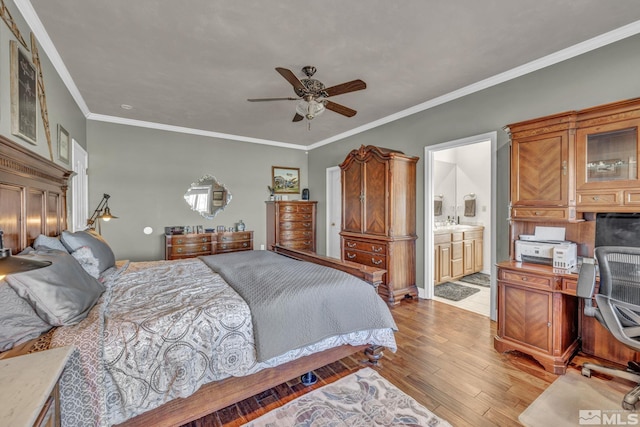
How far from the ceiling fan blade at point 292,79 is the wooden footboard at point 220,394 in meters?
2.22

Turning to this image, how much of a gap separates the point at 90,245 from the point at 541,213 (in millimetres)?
4015

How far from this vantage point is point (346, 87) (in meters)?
2.53

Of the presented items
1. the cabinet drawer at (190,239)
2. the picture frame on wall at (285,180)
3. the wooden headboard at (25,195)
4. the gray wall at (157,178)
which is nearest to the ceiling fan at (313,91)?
the wooden headboard at (25,195)

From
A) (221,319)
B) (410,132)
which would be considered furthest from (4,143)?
(410,132)

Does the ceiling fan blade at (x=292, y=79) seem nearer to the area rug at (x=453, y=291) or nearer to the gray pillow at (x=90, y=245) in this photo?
the gray pillow at (x=90, y=245)

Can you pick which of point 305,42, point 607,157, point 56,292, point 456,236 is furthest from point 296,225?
point 607,157

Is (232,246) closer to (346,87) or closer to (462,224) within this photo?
(346,87)

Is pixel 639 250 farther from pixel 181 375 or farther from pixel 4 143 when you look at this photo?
pixel 4 143

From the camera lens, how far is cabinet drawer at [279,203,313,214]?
5680mm

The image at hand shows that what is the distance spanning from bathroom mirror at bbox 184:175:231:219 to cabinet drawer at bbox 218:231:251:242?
579 mm

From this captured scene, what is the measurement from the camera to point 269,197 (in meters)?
5.93

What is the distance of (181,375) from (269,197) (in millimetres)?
4559

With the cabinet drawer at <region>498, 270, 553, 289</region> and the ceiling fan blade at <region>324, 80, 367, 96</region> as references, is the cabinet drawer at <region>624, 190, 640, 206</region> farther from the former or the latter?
the ceiling fan blade at <region>324, 80, 367, 96</region>

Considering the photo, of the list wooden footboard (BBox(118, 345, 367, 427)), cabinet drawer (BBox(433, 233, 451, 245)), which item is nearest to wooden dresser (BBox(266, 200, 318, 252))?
cabinet drawer (BBox(433, 233, 451, 245))
